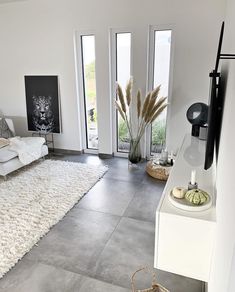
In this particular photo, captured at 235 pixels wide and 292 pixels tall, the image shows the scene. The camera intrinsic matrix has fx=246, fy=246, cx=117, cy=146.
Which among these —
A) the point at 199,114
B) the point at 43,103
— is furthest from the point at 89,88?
the point at 199,114

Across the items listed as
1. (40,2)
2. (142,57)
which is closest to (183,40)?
(142,57)

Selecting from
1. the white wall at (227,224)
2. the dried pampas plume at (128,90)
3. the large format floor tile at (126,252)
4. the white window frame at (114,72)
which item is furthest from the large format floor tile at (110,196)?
the white wall at (227,224)

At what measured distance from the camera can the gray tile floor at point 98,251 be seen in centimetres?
188

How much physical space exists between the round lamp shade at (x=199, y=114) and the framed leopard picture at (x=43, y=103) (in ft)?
7.87

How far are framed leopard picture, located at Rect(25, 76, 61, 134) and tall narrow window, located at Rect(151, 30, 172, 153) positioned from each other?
1753 millimetres

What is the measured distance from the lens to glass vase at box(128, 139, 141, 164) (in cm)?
395

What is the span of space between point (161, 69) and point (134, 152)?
4.47 feet

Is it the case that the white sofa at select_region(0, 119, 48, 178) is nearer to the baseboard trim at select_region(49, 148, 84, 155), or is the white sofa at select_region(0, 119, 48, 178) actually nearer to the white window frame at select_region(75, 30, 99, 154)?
the baseboard trim at select_region(49, 148, 84, 155)

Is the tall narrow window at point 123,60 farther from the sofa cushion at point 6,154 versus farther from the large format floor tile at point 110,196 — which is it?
the sofa cushion at point 6,154

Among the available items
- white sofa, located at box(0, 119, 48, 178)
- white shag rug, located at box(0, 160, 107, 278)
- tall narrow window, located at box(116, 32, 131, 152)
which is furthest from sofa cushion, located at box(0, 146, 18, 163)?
tall narrow window, located at box(116, 32, 131, 152)

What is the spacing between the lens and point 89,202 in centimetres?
301

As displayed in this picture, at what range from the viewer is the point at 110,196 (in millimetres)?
3135

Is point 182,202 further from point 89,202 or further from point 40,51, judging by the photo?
point 40,51

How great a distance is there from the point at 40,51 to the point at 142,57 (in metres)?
1.83
